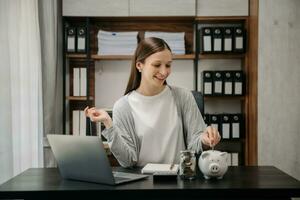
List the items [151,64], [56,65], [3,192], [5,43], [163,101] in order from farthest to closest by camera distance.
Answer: [56,65]
[5,43]
[163,101]
[151,64]
[3,192]

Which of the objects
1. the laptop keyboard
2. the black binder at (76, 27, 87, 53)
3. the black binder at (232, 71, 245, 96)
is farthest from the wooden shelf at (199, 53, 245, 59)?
the laptop keyboard

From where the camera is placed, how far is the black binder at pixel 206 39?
3520mm

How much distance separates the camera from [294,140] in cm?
346

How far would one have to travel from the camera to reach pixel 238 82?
140 inches

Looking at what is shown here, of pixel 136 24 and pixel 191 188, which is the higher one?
pixel 136 24

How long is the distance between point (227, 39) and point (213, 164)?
224cm

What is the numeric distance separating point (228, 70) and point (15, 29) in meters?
1.90

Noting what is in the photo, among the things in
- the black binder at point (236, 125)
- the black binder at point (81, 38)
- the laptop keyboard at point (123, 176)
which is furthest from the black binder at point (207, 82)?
the laptop keyboard at point (123, 176)

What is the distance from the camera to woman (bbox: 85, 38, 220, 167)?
6.35ft

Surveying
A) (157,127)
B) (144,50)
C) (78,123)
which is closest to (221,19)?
(78,123)

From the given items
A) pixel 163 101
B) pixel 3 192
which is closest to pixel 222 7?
pixel 163 101

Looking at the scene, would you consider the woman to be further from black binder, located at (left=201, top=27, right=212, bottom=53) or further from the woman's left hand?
black binder, located at (left=201, top=27, right=212, bottom=53)

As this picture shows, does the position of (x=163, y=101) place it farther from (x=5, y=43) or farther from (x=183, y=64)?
(x=183, y=64)

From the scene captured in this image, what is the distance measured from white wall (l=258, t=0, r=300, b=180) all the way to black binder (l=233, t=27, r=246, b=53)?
0.17 m
